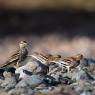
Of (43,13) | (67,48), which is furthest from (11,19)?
(67,48)

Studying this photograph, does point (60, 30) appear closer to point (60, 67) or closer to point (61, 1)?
point (61, 1)

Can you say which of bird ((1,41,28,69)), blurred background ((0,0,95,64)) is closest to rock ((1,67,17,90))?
bird ((1,41,28,69))

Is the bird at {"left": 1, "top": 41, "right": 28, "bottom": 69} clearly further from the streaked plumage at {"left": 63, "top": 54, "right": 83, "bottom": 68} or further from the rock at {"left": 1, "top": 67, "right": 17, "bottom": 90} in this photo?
the streaked plumage at {"left": 63, "top": 54, "right": 83, "bottom": 68}

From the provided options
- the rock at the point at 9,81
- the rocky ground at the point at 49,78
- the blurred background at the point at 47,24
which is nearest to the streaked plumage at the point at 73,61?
the rocky ground at the point at 49,78

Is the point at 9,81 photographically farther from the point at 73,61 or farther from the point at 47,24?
the point at 47,24

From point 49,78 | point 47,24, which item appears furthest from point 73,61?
point 47,24

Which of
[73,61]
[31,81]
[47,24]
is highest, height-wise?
[47,24]
